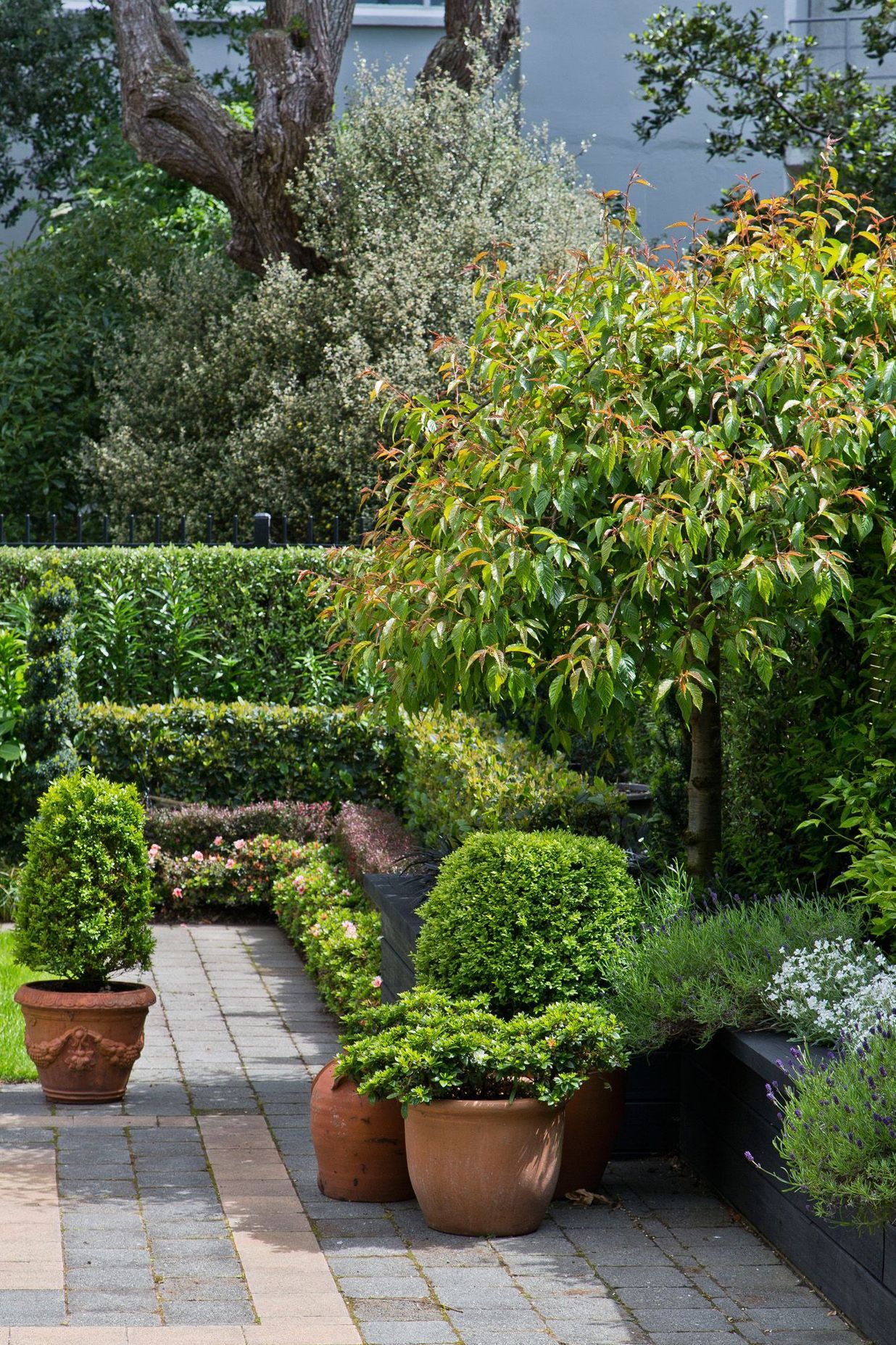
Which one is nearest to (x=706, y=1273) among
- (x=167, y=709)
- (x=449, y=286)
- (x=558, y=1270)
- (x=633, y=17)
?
(x=558, y=1270)

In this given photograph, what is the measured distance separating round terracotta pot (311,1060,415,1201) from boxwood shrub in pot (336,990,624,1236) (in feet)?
0.54

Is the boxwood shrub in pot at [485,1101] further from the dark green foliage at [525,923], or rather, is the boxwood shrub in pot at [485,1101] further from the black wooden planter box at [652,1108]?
the black wooden planter box at [652,1108]

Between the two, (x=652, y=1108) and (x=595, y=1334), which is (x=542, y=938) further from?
(x=595, y=1334)

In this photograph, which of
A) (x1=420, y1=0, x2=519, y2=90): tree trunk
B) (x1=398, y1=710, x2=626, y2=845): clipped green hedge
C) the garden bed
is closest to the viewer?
the garden bed

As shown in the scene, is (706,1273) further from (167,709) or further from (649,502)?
(167,709)

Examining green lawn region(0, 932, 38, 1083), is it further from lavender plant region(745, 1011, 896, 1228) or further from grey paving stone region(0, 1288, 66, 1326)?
lavender plant region(745, 1011, 896, 1228)

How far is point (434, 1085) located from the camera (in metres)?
4.25

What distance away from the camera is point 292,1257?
4.10m

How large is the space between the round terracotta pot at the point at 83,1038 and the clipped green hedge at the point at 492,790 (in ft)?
5.28

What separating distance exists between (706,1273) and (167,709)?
6288 millimetres

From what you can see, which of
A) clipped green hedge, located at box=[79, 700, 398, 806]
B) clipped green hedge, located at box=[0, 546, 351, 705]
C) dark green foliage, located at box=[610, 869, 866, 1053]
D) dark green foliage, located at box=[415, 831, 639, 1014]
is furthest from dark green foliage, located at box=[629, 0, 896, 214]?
dark green foliage, located at box=[415, 831, 639, 1014]

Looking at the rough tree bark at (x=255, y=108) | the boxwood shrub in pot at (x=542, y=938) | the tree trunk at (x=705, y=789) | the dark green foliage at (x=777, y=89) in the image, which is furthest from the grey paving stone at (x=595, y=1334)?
the rough tree bark at (x=255, y=108)

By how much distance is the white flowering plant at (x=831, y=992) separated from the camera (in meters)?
4.05

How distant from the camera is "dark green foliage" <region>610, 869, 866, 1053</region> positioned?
4430mm
